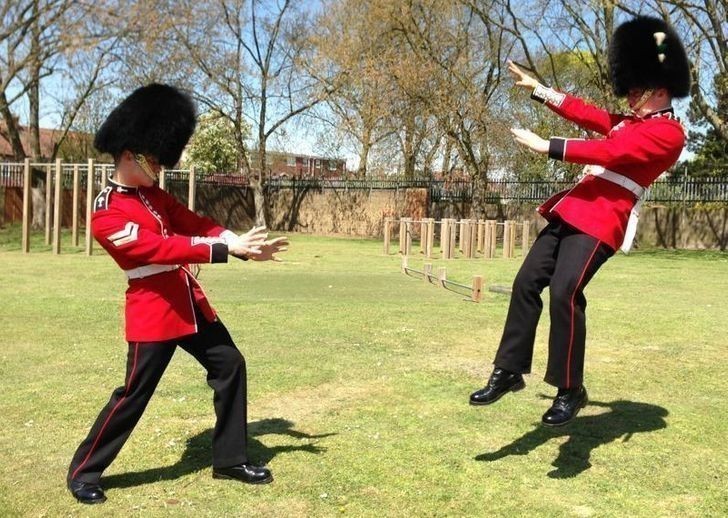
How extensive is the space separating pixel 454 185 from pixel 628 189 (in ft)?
101

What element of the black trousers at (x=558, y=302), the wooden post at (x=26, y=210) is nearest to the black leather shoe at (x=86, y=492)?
the black trousers at (x=558, y=302)

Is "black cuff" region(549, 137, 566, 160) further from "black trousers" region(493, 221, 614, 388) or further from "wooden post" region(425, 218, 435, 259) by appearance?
"wooden post" region(425, 218, 435, 259)

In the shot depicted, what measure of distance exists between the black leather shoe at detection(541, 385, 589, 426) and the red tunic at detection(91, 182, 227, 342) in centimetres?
211

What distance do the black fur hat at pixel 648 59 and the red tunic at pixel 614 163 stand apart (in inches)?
8.0

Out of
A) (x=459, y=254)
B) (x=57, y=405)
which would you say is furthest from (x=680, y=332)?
(x=459, y=254)

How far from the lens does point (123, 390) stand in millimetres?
4262

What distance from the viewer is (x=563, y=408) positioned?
4574mm

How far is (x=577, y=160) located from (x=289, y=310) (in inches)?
276

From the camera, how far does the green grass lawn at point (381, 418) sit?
4.18 meters

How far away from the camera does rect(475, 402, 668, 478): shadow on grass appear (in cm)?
479

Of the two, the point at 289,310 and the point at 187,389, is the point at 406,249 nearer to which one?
the point at 289,310

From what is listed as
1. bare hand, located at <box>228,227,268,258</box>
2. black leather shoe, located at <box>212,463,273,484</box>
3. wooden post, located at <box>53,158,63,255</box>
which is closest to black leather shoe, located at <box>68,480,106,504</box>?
black leather shoe, located at <box>212,463,273,484</box>

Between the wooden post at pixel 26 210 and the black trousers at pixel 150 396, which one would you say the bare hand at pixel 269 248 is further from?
the wooden post at pixel 26 210

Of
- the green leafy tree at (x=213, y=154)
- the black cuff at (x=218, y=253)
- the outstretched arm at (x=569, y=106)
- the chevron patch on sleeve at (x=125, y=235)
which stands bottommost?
the black cuff at (x=218, y=253)
